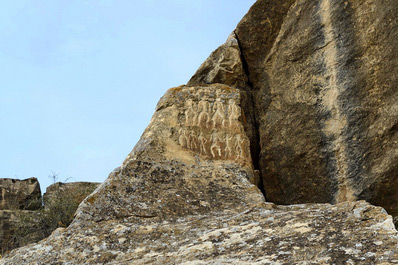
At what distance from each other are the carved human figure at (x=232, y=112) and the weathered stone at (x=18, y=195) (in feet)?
23.0

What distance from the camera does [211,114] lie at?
359 inches

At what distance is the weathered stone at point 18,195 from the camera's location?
1411 centimetres

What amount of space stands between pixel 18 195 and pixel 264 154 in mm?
7488

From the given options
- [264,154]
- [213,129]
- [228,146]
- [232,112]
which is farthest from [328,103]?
[213,129]

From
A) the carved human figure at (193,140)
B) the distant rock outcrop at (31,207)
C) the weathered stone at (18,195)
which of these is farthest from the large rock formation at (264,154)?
the weathered stone at (18,195)

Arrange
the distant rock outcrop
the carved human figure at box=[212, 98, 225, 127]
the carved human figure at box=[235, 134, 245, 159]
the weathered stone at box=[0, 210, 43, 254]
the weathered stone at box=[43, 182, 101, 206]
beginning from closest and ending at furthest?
the carved human figure at box=[235, 134, 245, 159], the carved human figure at box=[212, 98, 225, 127], the weathered stone at box=[0, 210, 43, 254], the distant rock outcrop, the weathered stone at box=[43, 182, 101, 206]

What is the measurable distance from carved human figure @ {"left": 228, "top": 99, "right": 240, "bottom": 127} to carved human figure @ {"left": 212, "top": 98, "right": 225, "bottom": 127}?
11 cm

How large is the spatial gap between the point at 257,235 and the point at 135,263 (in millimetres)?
1187

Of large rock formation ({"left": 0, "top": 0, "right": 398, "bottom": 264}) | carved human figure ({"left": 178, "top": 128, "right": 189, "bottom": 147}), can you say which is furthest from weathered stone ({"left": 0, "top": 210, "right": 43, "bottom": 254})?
carved human figure ({"left": 178, "top": 128, "right": 189, "bottom": 147})

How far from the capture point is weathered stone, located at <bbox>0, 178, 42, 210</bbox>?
14.1 metres

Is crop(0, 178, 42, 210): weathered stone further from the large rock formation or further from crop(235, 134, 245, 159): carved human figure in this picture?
crop(235, 134, 245, 159): carved human figure

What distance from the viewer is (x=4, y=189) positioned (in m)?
14.2

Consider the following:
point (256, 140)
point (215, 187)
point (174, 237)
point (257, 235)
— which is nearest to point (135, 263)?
point (174, 237)

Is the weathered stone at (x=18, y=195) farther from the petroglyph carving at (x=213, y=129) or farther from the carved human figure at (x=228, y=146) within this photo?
the carved human figure at (x=228, y=146)
